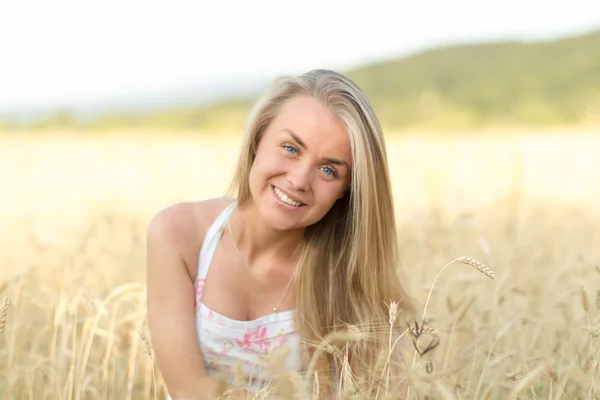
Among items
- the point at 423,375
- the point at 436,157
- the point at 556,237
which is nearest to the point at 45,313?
the point at 423,375

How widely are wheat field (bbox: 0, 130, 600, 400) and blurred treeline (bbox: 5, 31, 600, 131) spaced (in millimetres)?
8744

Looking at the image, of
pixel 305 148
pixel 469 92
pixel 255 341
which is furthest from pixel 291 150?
pixel 469 92

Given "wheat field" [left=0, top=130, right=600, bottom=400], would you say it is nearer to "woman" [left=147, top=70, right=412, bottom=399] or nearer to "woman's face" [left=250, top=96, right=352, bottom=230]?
"woman" [left=147, top=70, right=412, bottom=399]

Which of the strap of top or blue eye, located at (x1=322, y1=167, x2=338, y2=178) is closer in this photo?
blue eye, located at (x1=322, y1=167, x2=338, y2=178)

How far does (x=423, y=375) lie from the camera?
4.95ft

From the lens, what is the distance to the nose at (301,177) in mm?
2393

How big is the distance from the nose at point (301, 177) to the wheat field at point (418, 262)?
0.51 m

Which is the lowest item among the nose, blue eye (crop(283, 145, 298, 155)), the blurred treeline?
Answer: the blurred treeline

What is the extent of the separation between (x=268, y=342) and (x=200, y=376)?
32 centimetres

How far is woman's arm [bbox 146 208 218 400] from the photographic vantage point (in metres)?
2.47

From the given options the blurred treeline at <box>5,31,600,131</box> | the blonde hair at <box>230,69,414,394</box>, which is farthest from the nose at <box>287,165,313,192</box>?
the blurred treeline at <box>5,31,600,131</box>

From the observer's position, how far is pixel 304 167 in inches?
95.2

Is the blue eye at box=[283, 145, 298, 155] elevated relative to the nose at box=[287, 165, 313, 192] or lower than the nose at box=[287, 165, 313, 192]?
elevated

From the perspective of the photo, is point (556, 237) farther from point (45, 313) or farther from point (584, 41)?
point (584, 41)
